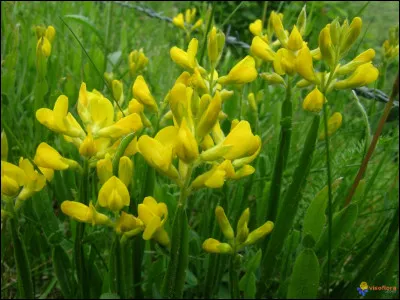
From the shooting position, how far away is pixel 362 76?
2.95ft

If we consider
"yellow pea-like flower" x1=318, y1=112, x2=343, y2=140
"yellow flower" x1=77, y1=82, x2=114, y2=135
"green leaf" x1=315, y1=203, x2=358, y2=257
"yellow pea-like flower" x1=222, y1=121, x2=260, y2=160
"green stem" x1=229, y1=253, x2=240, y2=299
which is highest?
"yellow pea-like flower" x1=222, y1=121, x2=260, y2=160

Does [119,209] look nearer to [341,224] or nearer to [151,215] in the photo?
[151,215]

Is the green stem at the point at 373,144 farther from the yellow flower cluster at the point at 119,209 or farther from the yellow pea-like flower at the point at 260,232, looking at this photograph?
the yellow flower cluster at the point at 119,209

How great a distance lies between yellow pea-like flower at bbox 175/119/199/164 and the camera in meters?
0.65

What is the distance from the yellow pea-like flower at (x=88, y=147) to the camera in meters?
0.75

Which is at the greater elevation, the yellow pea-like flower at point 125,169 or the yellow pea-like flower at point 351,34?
the yellow pea-like flower at point 351,34

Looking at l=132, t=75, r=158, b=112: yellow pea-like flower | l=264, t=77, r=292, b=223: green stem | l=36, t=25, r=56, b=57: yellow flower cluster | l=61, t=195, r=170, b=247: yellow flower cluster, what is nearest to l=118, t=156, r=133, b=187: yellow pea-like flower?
l=61, t=195, r=170, b=247: yellow flower cluster

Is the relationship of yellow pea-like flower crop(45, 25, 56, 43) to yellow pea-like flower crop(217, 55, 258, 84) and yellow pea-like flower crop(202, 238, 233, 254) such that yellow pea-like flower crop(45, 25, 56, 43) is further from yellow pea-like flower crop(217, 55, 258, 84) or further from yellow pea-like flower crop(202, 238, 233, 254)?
yellow pea-like flower crop(202, 238, 233, 254)

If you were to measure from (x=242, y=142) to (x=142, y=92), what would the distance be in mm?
210

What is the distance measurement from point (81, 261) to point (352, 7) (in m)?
4.49

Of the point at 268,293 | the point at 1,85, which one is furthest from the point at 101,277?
the point at 1,85

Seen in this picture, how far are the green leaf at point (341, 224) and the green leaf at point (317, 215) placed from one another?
3 centimetres

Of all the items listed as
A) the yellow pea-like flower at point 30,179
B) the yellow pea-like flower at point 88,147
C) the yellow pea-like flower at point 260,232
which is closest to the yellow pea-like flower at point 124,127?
the yellow pea-like flower at point 88,147

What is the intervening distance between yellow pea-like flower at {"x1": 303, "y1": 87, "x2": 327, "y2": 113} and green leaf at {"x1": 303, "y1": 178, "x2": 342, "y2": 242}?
143 millimetres
